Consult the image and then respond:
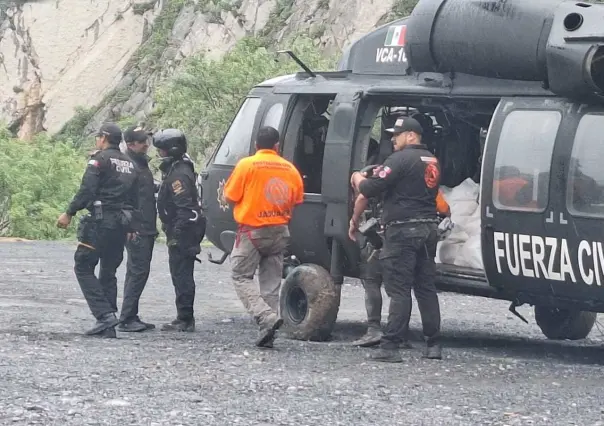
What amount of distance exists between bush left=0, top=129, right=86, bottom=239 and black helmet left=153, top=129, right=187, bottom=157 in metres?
18.5

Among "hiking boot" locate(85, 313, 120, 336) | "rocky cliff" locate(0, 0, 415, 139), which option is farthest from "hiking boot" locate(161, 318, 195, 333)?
"rocky cliff" locate(0, 0, 415, 139)

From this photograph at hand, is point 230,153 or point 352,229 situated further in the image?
point 230,153

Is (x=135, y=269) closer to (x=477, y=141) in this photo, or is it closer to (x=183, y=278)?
(x=183, y=278)

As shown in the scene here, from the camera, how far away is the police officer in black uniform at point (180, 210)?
11.4 meters

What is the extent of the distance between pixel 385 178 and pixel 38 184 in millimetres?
22646

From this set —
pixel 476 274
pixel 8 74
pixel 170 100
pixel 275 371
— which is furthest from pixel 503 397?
pixel 8 74

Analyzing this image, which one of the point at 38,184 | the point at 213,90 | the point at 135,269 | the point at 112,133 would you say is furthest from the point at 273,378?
the point at 38,184

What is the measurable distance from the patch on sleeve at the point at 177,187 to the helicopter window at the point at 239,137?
99 centimetres

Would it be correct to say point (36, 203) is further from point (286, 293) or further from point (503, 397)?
point (503, 397)

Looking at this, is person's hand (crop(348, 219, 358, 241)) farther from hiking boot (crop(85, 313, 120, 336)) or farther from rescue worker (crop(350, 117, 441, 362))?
hiking boot (crop(85, 313, 120, 336))

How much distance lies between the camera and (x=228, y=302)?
15.1 metres

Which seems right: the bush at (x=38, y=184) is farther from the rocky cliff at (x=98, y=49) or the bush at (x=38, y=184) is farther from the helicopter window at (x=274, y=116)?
the helicopter window at (x=274, y=116)

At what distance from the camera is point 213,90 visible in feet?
97.2

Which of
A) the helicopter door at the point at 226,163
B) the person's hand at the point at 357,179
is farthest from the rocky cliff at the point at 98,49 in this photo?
the person's hand at the point at 357,179
